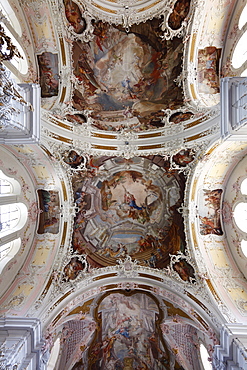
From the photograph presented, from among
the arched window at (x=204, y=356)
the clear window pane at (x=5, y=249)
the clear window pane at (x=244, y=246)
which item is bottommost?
the arched window at (x=204, y=356)

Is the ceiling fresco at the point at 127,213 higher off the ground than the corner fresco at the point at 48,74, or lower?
lower

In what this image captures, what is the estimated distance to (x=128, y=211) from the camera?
12.2 m

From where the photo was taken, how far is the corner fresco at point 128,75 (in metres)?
9.55

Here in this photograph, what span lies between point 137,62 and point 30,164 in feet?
22.2

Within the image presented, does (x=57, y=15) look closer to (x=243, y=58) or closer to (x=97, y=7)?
(x=97, y=7)

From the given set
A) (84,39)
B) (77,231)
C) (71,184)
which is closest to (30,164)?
(71,184)

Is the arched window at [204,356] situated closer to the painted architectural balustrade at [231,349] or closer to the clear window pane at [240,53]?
the painted architectural balustrade at [231,349]

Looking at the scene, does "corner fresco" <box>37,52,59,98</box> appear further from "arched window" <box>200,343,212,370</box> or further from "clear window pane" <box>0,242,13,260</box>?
"arched window" <box>200,343,212,370</box>

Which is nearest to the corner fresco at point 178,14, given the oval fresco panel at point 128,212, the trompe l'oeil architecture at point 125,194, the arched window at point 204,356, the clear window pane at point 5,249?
the trompe l'oeil architecture at point 125,194

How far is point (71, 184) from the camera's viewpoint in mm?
11086

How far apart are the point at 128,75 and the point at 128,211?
6.79 metres

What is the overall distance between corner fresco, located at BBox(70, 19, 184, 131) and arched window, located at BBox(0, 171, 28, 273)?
4766 mm

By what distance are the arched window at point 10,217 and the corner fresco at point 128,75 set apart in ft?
15.6

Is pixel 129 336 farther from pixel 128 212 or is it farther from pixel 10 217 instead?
pixel 10 217
